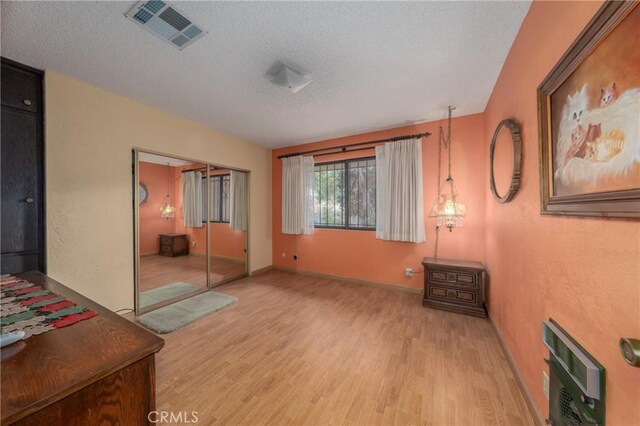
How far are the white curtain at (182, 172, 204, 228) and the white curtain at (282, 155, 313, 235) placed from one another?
1.51 meters

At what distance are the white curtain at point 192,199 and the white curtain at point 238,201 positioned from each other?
0.59 meters

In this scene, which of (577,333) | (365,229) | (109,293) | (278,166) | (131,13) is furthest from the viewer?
(278,166)

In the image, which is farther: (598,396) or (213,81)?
(213,81)

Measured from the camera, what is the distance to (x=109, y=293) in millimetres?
2537

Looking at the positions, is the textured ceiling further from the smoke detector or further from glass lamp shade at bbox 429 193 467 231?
glass lamp shade at bbox 429 193 467 231

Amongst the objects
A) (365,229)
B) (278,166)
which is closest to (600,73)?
(365,229)

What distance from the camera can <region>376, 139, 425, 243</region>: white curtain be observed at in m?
3.34

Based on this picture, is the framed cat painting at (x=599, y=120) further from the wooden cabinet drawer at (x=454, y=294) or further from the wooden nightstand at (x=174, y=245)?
the wooden nightstand at (x=174, y=245)

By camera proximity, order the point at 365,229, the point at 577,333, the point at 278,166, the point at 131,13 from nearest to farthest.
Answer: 1. the point at 577,333
2. the point at 131,13
3. the point at 365,229
4. the point at 278,166

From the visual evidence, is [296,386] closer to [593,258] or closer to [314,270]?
Result: [593,258]

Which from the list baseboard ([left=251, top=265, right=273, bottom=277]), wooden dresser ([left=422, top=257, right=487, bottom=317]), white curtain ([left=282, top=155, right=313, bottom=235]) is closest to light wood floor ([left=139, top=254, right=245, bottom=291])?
baseboard ([left=251, top=265, right=273, bottom=277])

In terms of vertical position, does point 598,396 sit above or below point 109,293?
above

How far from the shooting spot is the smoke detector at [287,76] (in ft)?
6.54

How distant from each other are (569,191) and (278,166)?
14.4 feet
